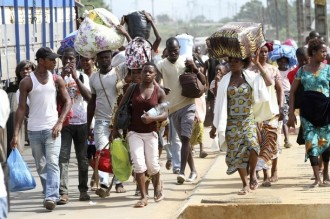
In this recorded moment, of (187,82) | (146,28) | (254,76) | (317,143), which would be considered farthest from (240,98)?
(146,28)

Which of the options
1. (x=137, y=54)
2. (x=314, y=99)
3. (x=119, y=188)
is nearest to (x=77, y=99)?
(x=137, y=54)

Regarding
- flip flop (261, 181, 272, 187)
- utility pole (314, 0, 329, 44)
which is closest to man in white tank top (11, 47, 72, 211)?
flip flop (261, 181, 272, 187)

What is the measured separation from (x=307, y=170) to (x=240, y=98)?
2.95 m

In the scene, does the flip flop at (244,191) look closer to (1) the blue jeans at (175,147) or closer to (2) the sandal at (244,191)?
(2) the sandal at (244,191)

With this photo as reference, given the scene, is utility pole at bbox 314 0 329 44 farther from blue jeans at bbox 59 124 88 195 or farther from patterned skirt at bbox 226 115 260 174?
patterned skirt at bbox 226 115 260 174

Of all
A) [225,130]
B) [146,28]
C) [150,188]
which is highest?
[146,28]

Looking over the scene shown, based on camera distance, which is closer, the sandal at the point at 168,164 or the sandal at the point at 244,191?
the sandal at the point at 244,191

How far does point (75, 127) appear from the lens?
42.8 feet

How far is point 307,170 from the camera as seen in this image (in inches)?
589

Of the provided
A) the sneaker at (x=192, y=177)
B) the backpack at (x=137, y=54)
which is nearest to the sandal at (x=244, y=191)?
the backpack at (x=137, y=54)

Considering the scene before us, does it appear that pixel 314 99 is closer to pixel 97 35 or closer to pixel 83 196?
pixel 97 35

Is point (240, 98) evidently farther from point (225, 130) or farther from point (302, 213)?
point (302, 213)

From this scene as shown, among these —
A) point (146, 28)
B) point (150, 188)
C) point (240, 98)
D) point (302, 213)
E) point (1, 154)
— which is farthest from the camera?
point (146, 28)

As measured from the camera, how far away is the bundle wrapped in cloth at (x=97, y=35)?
13453mm
